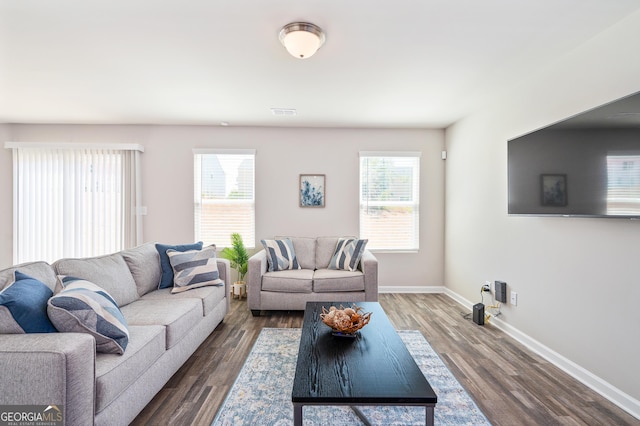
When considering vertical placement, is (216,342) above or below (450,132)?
below

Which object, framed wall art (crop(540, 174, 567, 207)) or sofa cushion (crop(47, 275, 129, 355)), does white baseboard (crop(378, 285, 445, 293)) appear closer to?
framed wall art (crop(540, 174, 567, 207))

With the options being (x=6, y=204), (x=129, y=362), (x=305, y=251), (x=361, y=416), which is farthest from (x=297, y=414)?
(x=6, y=204)

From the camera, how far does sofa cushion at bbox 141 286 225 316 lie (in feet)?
9.08

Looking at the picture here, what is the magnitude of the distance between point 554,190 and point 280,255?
2.94 meters

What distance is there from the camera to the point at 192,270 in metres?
3.06

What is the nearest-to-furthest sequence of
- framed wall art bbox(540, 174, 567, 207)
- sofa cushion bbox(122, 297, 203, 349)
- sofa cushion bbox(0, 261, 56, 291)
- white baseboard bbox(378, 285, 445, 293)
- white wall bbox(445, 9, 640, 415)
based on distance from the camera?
sofa cushion bbox(0, 261, 56, 291), white wall bbox(445, 9, 640, 415), sofa cushion bbox(122, 297, 203, 349), framed wall art bbox(540, 174, 567, 207), white baseboard bbox(378, 285, 445, 293)

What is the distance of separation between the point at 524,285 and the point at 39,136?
661 cm

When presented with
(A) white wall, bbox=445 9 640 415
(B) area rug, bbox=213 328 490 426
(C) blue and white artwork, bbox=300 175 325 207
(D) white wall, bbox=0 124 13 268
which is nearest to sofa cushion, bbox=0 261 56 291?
(B) area rug, bbox=213 328 490 426

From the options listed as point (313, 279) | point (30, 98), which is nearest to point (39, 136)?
point (30, 98)

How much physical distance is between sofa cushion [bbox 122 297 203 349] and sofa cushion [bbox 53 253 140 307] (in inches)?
4.2

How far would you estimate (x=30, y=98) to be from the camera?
3.51 meters

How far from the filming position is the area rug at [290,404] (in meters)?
1.83

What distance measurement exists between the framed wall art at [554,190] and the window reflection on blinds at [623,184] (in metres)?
0.35

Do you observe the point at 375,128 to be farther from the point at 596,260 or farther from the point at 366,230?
the point at 596,260
